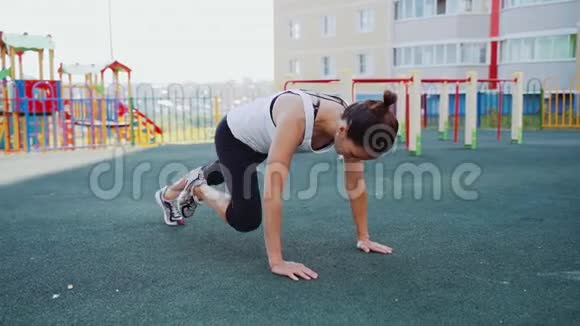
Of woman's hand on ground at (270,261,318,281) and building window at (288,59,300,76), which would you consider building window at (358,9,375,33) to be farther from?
woman's hand on ground at (270,261,318,281)

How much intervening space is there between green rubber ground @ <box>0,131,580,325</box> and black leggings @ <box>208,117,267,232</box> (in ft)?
0.68

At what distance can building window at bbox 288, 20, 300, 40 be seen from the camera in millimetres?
27891

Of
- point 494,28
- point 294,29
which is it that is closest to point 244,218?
point 494,28

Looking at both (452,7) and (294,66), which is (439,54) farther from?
(294,66)

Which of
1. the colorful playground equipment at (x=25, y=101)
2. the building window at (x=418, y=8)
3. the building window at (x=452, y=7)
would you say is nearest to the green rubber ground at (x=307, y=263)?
the colorful playground equipment at (x=25, y=101)

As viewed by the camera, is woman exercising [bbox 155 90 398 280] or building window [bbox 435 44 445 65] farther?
building window [bbox 435 44 445 65]

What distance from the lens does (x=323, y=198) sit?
4605mm

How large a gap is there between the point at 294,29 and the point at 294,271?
1057 inches

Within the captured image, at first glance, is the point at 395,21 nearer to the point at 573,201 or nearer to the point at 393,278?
the point at 573,201

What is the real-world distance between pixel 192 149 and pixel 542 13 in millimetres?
13787

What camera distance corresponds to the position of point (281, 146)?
2244 millimetres

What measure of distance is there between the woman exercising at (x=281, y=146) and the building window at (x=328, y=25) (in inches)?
940

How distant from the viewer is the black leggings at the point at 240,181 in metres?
2.77
